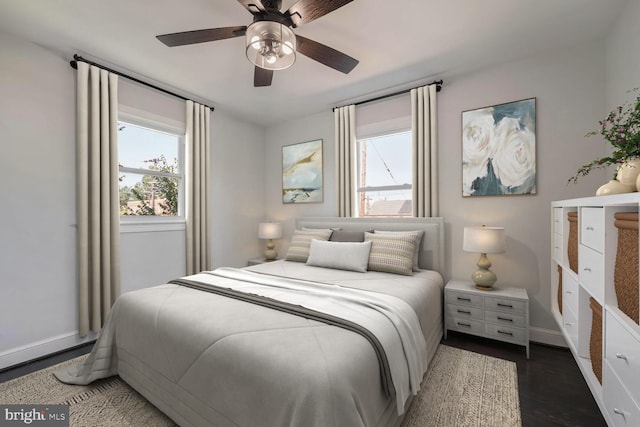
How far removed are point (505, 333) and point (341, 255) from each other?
5.18ft

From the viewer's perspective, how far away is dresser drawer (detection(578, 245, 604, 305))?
4.13ft

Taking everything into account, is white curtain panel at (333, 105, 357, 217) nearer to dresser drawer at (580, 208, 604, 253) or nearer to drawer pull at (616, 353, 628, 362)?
dresser drawer at (580, 208, 604, 253)

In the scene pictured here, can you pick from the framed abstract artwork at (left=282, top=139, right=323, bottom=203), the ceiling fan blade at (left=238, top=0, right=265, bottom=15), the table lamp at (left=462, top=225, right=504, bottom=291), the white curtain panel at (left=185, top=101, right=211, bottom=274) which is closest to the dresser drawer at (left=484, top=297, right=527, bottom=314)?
the table lamp at (left=462, top=225, right=504, bottom=291)

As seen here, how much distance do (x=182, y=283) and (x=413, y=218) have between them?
94.3 inches

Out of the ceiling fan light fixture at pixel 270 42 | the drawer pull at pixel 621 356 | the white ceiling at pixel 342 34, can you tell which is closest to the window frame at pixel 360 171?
the white ceiling at pixel 342 34

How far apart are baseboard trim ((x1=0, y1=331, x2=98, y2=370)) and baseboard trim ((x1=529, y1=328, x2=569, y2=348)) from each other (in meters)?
4.25

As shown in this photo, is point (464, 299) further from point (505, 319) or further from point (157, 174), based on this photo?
point (157, 174)

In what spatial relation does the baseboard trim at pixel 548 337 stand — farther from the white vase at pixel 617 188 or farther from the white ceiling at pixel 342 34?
the white ceiling at pixel 342 34

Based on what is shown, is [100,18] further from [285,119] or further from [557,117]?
[557,117]

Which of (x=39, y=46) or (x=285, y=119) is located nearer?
(x=39, y=46)

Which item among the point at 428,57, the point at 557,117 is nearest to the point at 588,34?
the point at 557,117

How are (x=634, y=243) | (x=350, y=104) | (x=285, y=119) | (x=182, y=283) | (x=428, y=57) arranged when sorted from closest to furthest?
(x=634, y=243) → (x=182, y=283) → (x=428, y=57) → (x=350, y=104) → (x=285, y=119)

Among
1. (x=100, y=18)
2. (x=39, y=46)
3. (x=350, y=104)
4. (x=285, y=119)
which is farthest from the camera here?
(x=285, y=119)

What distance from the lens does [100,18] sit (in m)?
2.04
